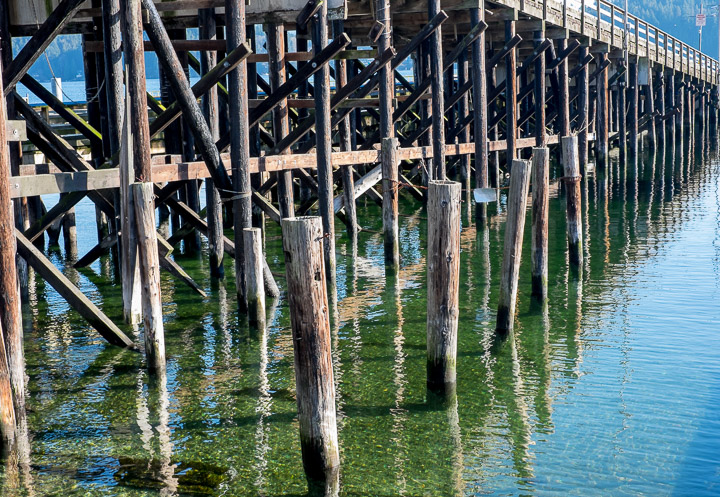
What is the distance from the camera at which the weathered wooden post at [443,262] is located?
669 centimetres

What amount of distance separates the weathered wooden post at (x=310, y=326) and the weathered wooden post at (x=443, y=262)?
4.75ft

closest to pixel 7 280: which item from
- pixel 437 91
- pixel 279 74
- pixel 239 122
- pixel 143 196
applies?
pixel 143 196

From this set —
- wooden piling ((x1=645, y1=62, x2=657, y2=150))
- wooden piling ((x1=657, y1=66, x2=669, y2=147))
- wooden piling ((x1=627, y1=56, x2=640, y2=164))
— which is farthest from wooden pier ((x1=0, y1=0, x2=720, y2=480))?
wooden piling ((x1=657, y1=66, x2=669, y2=147))

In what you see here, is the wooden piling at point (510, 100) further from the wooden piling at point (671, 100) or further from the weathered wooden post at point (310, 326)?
the wooden piling at point (671, 100)

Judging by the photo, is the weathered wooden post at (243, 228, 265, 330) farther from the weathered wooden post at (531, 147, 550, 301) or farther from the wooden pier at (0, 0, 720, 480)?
the weathered wooden post at (531, 147, 550, 301)

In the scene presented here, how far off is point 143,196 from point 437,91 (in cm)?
700

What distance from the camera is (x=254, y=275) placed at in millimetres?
8680

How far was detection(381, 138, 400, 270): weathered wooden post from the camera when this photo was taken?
11875mm

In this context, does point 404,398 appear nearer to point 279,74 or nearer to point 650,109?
point 279,74

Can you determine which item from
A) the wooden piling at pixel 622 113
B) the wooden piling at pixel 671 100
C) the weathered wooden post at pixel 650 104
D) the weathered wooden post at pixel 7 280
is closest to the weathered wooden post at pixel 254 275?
the weathered wooden post at pixel 7 280

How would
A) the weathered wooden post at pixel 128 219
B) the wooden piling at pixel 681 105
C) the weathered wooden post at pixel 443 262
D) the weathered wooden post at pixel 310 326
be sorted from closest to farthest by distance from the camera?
the weathered wooden post at pixel 310 326 → the weathered wooden post at pixel 443 262 → the weathered wooden post at pixel 128 219 → the wooden piling at pixel 681 105

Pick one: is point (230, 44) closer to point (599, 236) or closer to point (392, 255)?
point (392, 255)

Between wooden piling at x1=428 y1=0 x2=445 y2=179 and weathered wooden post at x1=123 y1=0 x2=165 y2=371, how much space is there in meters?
6.17

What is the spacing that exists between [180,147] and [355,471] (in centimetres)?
685
